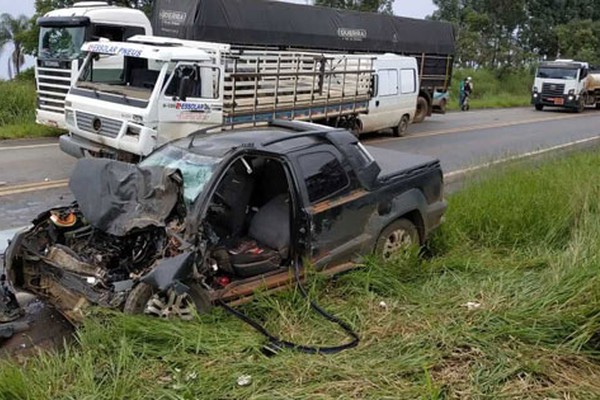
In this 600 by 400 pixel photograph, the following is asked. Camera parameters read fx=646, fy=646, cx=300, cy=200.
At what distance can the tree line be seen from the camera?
42.1 m

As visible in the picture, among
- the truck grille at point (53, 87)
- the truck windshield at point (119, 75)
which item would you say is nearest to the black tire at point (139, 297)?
the truck windshield at point (119, 75)

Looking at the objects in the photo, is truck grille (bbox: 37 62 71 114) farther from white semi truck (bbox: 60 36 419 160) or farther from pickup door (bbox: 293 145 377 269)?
pickup door (bbox: 293 145 377 269)

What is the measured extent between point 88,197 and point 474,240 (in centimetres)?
413

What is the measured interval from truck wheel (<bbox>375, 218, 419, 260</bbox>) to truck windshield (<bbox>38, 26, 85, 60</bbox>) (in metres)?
9.75

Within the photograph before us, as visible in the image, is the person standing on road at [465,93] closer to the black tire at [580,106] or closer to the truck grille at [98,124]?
the black tire at [580,106]

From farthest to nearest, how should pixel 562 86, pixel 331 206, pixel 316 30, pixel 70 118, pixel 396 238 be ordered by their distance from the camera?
1. pixel 562 86
2. pixel 316 30
3. pixel 70 118
4. pixel 396 238
5. pixel 331 206

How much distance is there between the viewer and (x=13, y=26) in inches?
1526

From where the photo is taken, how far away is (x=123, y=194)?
4.86m

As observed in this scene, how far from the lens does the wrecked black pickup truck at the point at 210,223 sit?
14.7 feet

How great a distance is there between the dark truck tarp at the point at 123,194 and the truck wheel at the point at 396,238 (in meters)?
2.04

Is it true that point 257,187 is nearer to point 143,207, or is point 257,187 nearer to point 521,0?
point 143,207

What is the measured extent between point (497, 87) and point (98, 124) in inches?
1263

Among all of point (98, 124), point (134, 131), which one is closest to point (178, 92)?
point (134, 131)

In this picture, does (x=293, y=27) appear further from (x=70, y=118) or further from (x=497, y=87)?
(x=497, y=87)
